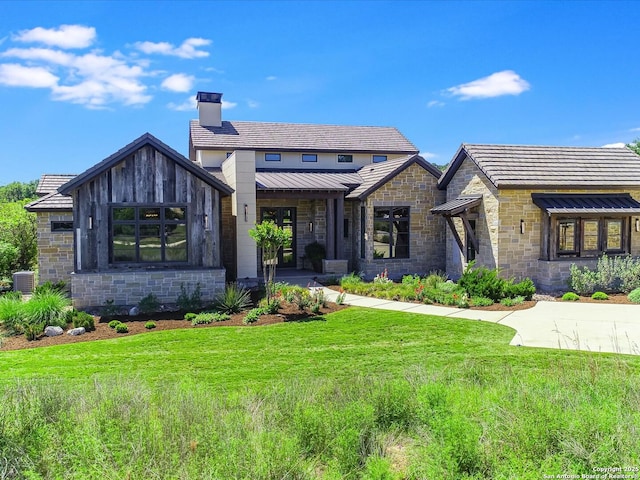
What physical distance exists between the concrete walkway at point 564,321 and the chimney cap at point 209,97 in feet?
51.4

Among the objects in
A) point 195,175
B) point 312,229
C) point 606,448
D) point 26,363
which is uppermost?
point 195,175

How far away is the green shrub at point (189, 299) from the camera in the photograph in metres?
14.1

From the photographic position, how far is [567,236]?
54.7ft

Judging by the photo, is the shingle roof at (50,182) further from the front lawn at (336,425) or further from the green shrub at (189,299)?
the front lawn at (336,425)

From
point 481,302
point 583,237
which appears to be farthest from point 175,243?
point 583,237

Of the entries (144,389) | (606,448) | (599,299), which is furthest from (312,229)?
(606,448)

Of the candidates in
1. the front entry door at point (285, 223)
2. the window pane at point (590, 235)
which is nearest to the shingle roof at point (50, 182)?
the front entry door at point (285, 223)

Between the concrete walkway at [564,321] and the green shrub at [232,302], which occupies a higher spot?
the green shrub at [232,302]

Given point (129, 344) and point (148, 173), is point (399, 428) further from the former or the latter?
point (148, 173)

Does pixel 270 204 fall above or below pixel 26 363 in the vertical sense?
A: above

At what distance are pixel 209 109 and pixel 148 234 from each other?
1346 cm

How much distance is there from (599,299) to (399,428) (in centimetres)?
1167

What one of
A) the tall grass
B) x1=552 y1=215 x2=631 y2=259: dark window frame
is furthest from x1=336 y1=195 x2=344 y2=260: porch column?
the tall grass

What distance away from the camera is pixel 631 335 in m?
10.1
